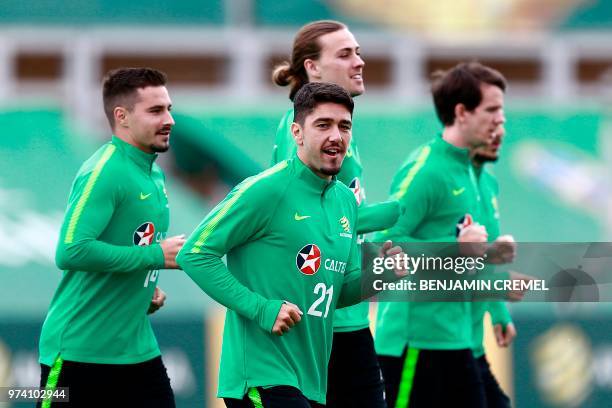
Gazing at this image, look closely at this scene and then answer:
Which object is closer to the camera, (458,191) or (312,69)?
(312,69)

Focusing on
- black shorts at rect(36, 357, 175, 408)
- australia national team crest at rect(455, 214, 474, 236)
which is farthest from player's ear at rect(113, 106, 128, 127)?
australia national team crest at rect(455, 214, 474, 236)

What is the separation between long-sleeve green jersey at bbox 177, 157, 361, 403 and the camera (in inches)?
199

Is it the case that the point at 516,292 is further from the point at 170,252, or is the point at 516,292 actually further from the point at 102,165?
the point at 102,165

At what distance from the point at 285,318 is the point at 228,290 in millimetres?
263

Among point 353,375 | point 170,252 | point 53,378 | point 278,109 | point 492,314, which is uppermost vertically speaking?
point 278,109

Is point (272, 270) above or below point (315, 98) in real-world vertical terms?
Answer: below

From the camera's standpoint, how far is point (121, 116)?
6504 mm

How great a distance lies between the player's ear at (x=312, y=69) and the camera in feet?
21.1

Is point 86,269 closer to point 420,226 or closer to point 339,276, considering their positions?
point 339,276

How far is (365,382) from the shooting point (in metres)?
6.12

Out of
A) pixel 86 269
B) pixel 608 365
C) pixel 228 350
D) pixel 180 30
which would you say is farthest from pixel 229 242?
pixel 180 30

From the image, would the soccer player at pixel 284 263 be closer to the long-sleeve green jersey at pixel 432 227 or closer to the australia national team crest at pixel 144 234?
the australia national team crest at pixel 144 234

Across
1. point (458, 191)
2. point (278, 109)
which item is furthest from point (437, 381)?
point (278, 109)

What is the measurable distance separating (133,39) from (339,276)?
33.2 ft
